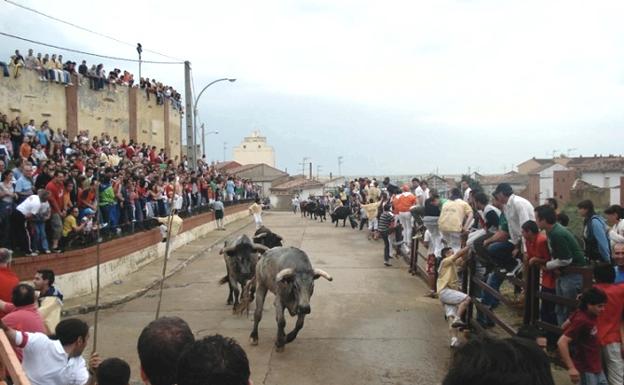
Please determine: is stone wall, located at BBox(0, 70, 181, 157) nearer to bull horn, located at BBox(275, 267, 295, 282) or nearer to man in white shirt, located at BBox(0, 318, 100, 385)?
bull horn, located at BBox(275, 267, 295, 282)

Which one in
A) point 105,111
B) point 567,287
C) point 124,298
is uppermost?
point 105,111

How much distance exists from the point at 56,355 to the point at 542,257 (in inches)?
220

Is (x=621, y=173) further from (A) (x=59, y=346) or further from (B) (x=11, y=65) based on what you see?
(A) (x=59, y=346)

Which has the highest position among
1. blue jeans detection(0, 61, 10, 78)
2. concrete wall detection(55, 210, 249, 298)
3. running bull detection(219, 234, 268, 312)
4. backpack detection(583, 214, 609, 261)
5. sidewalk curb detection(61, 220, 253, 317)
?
blue jeans detection(0, 61, 10, 78)

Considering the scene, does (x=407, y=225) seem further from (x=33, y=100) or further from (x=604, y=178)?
(x=604, y=178)

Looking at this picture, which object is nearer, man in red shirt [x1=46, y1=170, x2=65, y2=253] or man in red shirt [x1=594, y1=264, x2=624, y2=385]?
man in red shirt [x1=594, y1=264, x2=624, y2=385]

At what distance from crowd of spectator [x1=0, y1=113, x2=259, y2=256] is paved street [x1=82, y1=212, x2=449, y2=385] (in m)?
2.00

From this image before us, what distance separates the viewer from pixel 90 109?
27.6 m

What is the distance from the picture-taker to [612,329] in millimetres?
5578

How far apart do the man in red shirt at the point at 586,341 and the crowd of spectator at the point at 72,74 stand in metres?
22.4

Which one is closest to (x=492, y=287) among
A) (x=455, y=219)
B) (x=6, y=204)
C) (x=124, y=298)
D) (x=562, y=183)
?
(x=455, y=219)

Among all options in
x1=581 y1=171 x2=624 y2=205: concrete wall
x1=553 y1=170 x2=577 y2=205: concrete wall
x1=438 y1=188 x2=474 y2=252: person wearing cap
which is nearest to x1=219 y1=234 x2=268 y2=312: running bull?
x1=438 y1=188 x2=474 y2=252: person wearing cap

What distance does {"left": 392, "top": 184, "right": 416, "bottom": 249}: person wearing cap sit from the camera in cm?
1573

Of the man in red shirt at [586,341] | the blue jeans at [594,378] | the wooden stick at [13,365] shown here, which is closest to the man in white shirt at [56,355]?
the wooden stick at [13,365]
